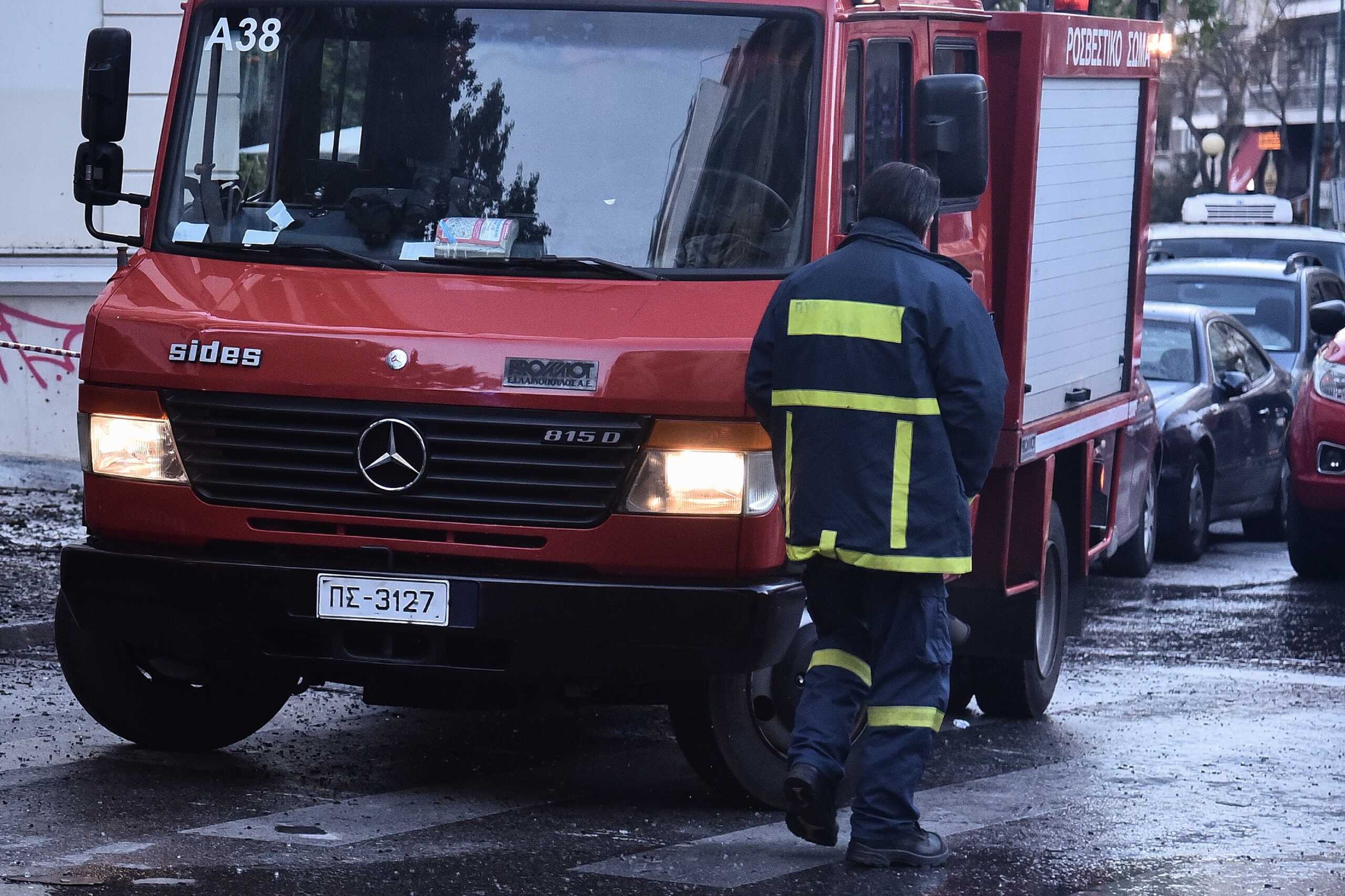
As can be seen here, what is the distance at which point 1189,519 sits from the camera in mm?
13984

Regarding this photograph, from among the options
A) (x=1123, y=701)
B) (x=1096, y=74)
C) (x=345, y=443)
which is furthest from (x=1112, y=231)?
(x=345, y=443)

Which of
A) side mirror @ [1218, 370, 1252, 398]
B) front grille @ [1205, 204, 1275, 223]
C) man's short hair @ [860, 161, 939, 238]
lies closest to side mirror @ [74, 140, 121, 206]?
man's short hair @ [860, 161, 939, 238]

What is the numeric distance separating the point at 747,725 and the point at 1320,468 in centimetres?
722

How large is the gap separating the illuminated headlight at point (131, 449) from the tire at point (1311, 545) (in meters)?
8.16

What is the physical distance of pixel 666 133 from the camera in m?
6.47

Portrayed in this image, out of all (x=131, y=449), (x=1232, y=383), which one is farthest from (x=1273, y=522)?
(x=131, y=449)

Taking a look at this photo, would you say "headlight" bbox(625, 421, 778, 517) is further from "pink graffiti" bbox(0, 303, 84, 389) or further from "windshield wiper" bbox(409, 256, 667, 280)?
"pink graffiti" bbox(0, 303, 84, 389)

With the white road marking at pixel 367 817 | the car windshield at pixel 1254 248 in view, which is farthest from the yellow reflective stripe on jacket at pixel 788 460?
the car windshield at pixel 1254 248

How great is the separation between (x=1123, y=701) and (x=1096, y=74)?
93.4 inches

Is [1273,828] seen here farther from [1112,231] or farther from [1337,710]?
[1112,231]

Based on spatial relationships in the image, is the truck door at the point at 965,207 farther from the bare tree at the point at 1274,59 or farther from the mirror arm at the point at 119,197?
the bare tree at the point at 1274,59

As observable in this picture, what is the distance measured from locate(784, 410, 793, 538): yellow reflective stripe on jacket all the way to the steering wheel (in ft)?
2.54

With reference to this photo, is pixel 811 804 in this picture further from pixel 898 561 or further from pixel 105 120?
pixel 105 120

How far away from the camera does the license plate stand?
240 inches
